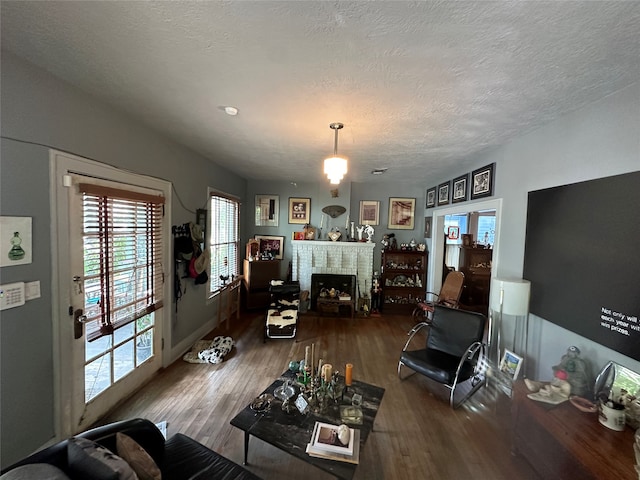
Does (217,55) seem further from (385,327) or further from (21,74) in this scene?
(385,327)

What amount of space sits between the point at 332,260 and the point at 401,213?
1802 millimetres

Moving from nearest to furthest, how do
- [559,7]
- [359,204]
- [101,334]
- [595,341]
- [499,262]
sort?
[559,7] → [595,341] → [101,334] → [499,262] → [359,204]

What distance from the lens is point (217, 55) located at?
55.3 inches

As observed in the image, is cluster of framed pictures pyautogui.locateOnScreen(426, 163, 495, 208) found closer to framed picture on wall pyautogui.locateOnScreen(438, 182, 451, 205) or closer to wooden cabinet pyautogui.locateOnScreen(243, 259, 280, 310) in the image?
framed picture on wall pyautogui.locateOnScreen(438, 182, 451, 205)

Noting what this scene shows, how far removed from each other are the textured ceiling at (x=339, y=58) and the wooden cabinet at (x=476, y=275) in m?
2.82

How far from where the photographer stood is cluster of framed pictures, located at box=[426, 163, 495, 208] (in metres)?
3.10

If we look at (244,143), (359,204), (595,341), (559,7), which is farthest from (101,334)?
(359,204)

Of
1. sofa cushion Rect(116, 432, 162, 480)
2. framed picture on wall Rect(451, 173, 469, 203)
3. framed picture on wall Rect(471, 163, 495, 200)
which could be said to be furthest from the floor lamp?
sofa cushion Rect(116, 432, 162, 480)

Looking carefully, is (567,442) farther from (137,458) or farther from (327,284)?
(327,284)

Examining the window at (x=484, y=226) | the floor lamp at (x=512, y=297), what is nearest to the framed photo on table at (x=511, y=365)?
the floor lamp at (x=512, y=297)

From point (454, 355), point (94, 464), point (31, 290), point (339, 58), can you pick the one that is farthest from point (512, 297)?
point (31, 290)

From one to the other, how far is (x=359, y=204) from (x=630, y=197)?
4.19 meters

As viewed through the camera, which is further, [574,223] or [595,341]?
[574,223]

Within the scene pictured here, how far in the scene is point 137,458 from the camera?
1.20 meters
